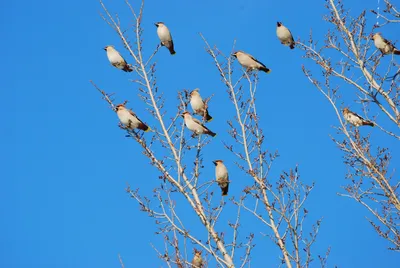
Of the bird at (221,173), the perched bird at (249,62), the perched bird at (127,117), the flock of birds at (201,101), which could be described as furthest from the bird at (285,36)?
the perched bird at (127,117)

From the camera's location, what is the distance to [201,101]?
34.3ft

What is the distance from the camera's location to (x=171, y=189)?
291 inches

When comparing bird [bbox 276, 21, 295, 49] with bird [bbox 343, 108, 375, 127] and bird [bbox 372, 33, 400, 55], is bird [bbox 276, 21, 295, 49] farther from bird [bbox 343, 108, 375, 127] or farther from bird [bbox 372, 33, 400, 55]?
bird [bbox 343, 108, 375, 127]

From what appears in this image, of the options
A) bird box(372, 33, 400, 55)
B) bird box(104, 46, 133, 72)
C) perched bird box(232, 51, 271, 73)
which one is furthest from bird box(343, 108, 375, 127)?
bird box(104, 46, 133, 72)

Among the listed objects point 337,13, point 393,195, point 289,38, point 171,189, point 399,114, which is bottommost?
point 171,189

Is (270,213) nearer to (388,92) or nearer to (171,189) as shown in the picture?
(171,189)

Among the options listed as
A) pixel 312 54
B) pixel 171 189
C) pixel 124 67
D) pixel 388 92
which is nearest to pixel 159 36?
pixel 124 67

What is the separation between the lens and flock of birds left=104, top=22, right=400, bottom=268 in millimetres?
9219

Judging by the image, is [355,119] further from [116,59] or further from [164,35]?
[116,59]

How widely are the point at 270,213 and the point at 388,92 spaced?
3167 mm

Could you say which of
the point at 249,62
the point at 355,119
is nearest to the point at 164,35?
the point at 249,62

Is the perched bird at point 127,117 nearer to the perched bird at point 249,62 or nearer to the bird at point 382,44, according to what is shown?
the perched bird at point 249,62

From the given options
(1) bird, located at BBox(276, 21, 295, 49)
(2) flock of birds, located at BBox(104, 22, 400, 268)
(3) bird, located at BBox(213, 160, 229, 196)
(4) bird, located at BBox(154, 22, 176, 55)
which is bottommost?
(3) bird, located at BBox(213, 160, 229, 196)

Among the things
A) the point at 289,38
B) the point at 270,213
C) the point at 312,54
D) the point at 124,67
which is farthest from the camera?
the point at 289,38
